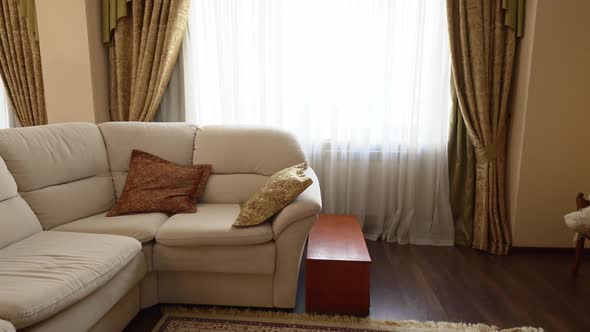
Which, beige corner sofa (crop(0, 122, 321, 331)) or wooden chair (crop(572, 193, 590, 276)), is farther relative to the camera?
wooden chair (crop(572, 193, 590, 276))

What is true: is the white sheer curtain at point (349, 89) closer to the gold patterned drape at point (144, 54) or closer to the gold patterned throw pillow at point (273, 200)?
the gold patterned drape at point (144, 54)

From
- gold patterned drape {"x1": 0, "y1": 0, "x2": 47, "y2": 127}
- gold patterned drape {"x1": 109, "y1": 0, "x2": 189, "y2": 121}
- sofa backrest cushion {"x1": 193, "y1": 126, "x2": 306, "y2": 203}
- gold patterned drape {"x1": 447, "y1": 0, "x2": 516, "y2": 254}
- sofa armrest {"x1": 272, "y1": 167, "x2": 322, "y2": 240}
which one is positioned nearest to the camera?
sofa armrest {"x1": 272, "y1": 167, "x2": 322, "y2": 240}

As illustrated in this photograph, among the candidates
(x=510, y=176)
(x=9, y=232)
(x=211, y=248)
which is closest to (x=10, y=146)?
(x=9, y=232)

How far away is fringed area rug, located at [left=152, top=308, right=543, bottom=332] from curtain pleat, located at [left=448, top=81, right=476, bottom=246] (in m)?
1.26

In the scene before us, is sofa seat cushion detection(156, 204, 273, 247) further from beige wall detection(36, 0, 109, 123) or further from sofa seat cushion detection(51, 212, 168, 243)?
beige wall detection(36, 0, 109, 123)

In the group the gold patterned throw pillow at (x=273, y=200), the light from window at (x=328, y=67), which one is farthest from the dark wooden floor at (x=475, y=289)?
the light from window at (x=328, y=67)

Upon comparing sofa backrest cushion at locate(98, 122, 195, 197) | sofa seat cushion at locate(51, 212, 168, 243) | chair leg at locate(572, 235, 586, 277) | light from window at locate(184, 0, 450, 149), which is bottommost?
chair leg at locate(572, 235, 586, 277)

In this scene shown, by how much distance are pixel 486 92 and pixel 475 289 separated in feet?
4.75

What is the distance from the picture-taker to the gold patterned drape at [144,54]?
10.3ft

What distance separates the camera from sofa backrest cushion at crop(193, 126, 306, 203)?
2664 mm

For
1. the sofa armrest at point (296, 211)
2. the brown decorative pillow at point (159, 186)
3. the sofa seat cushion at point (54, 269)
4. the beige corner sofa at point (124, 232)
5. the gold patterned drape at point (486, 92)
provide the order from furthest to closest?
1. the gold patterned drape at point (486, 92)
2. the brown decorative pillow at point (159, 186)
3. the sofa armrest at point (296, 211)
4. the beige corner sofa at point (124, 232)
5. the sofa seat cushion at point (54, 269)

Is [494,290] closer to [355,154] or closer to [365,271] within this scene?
[365,271]

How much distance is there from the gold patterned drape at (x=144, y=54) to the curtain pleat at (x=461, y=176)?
2.29 metres

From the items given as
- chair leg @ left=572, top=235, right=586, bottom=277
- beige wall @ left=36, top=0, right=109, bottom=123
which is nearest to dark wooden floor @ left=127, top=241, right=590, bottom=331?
chair leg @ left=572, top=235, right=586, bottom=277
